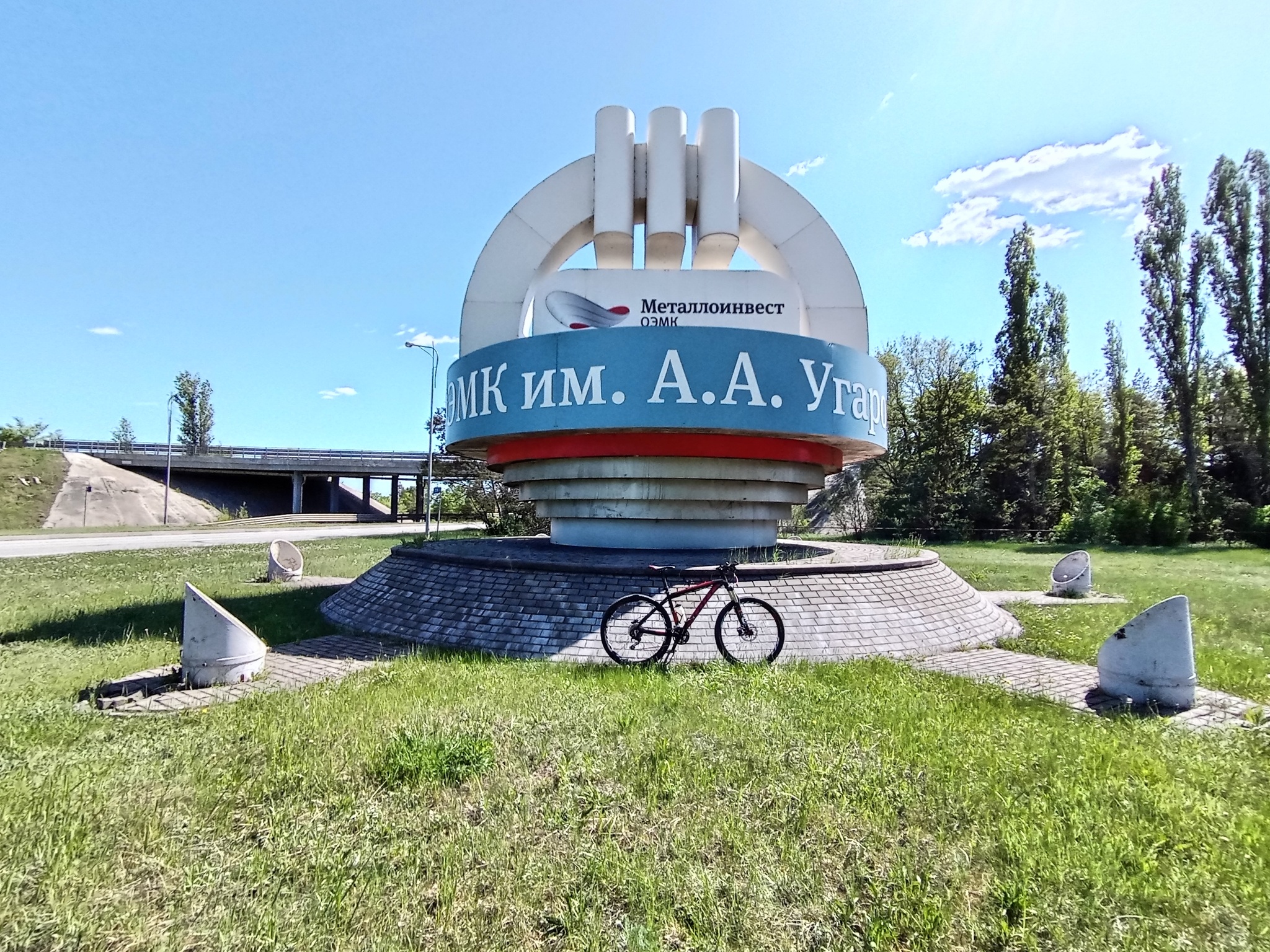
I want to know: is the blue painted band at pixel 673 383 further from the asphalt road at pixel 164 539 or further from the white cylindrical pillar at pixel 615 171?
the asphalt road at pixel 164 539

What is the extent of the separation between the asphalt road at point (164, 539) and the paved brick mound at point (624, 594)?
1915 centimetres

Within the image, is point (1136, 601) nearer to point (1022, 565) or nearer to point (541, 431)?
point (1022, 565)

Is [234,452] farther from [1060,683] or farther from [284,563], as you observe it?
[1060,683]

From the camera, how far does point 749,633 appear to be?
24.0 feet

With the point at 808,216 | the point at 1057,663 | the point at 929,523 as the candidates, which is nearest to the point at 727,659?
the point at 1057,663

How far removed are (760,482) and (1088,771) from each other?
289 inches

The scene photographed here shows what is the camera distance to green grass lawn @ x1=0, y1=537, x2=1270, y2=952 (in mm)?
2938

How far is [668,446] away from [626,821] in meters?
7.20

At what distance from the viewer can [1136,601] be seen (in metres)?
12.7

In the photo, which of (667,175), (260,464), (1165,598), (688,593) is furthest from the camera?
(260,464)

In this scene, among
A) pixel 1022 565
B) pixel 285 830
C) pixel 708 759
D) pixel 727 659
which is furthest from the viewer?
pixel 1022 565

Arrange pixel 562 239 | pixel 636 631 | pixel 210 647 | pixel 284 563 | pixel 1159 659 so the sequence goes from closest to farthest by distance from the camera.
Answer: pixel 1159 659, pixel 210 647, pixel 636 631, pixel 562 239, pixel 284 563

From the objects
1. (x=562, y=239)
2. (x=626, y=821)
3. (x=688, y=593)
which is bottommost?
(x=626, y=821)

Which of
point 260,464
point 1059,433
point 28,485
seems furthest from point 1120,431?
point 28,485
